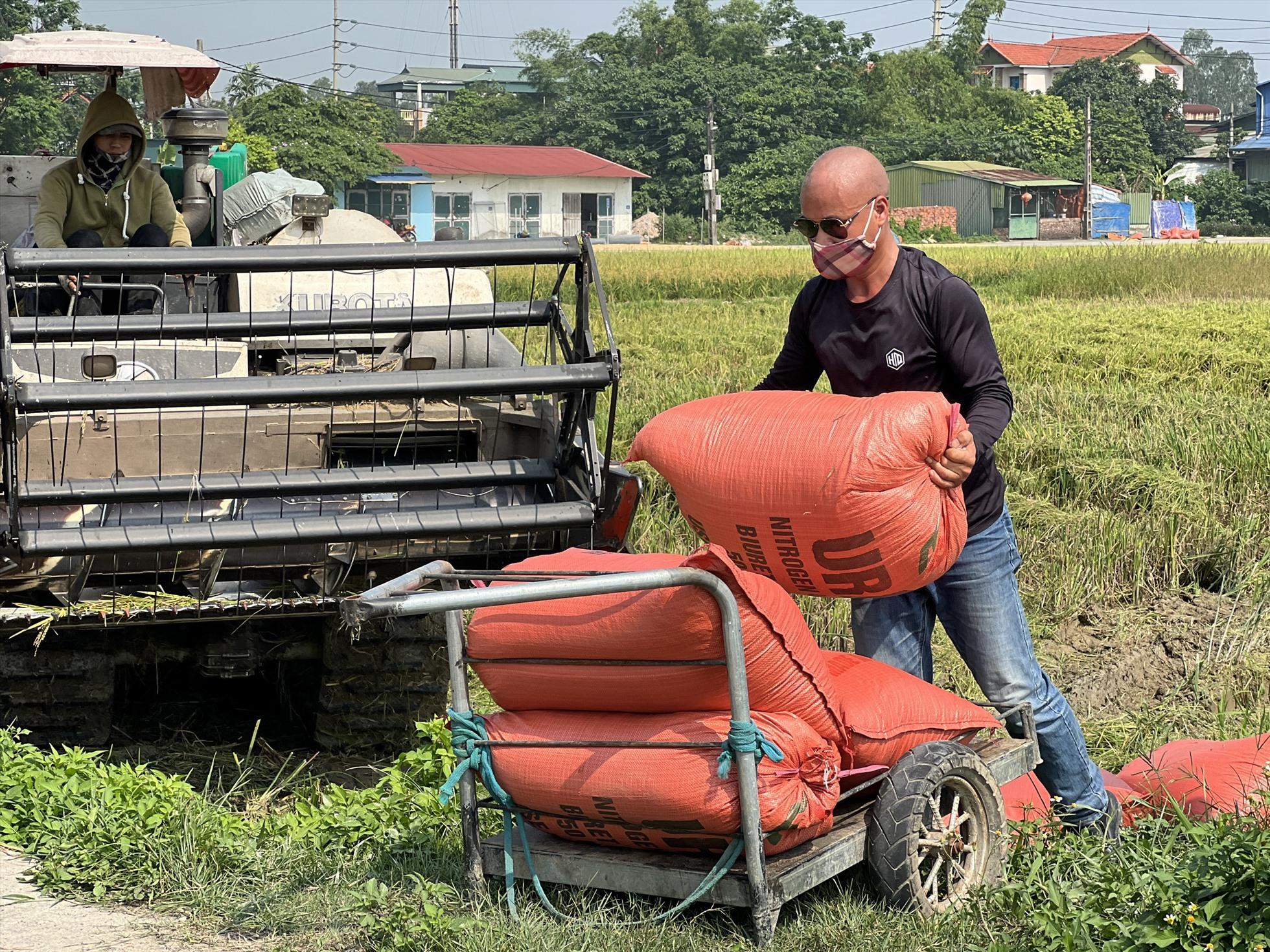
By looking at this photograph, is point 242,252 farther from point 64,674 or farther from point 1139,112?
point 1139,112

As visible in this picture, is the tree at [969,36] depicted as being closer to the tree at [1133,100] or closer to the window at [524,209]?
the tree at [1133,100]

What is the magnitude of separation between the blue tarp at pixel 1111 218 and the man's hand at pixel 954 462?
241ft

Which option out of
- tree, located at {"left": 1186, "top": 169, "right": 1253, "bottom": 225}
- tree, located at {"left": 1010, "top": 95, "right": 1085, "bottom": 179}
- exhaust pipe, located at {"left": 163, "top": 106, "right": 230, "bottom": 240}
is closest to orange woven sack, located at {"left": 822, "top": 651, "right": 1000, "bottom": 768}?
exhaust pipe, located at {"left": 163, "top": 106, "right": 230, "bottom": 240}

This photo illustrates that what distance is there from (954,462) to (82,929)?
245 centimetres

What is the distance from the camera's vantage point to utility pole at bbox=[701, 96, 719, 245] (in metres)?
67.4

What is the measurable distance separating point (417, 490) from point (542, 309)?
2.59 feet

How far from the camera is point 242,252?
519cm

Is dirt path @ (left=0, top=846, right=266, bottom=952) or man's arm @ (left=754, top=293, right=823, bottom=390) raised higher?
man's arm @ (left=754, top=293, right=823, bottom=390)

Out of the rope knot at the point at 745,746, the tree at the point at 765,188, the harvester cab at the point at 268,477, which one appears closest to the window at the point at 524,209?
the tree at the point at 765,188

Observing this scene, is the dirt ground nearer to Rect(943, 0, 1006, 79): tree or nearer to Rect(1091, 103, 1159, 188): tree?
Rect(1091, 103, 1159, 188): tree

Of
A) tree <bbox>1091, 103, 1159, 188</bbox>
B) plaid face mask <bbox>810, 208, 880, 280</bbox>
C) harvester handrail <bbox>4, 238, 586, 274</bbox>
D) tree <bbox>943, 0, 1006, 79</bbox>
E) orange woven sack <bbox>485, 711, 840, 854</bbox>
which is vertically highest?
tree <bbox>943, 0, 1006, 79</bbox>

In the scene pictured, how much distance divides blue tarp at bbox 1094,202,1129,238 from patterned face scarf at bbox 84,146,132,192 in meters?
71.2

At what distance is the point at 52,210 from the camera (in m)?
7.12

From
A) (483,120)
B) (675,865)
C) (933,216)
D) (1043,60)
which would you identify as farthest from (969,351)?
(1043,60)
